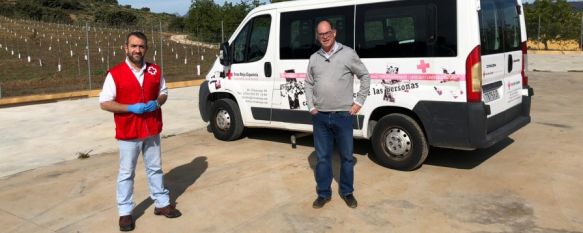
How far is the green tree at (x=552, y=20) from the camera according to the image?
31.1 metres

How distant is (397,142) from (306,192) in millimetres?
1338

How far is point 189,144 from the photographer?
7.63m

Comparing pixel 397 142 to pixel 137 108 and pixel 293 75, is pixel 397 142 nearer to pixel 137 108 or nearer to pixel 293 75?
pixel 293 75

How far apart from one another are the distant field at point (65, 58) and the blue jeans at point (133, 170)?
→ 37.7 ft

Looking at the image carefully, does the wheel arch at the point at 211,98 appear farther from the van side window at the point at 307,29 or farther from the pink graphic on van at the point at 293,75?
the van side window at the point at 307,29

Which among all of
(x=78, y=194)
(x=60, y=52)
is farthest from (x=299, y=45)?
(x=60, y=52)

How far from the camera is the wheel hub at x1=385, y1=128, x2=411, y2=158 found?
5660mm

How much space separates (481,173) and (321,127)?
225 centimetres

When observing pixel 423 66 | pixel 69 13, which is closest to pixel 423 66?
pixel 423 66

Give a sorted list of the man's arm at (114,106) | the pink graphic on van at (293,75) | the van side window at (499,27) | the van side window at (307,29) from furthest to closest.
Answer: the pink graphic on van at (293,75) → the van side window at (307,29) → the van side window at (499,27) → the man's arm at (114,106)

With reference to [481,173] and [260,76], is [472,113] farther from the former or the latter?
[260,76]

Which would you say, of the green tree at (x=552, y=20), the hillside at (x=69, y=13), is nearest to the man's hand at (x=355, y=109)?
the green tree at (x=552, y=20)

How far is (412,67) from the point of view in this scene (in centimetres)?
543

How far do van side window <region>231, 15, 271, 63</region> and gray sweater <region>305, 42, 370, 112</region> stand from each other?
8.90ft
